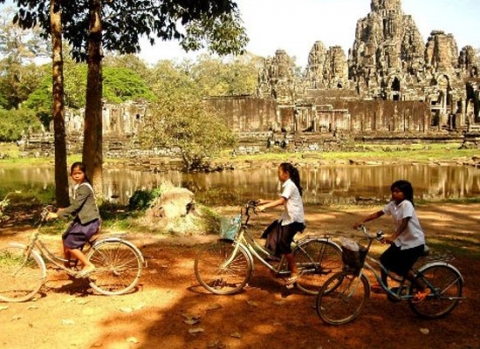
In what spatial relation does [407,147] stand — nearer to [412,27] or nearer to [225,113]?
[225,113]

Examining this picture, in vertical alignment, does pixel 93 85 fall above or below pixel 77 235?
above

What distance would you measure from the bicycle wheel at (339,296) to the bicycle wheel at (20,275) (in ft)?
10.3

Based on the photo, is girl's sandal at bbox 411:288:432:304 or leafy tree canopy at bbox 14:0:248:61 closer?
girl's sandal at bbox 411:288:432:304

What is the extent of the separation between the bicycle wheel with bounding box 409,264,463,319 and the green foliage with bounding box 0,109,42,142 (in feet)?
161

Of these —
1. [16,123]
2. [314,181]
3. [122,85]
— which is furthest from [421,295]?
[122,85]

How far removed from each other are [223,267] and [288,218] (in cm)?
95

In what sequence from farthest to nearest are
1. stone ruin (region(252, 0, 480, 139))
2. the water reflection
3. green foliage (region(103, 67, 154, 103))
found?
green foliage (region(103, 67, 154, 103)), stone ruin (region(252, 0, 480, 139)), the water reflection

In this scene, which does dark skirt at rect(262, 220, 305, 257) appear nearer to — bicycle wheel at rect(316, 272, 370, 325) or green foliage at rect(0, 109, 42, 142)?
bicycle wheel at rect(316, 272, 370, 325)

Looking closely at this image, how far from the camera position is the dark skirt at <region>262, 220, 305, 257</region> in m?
5.62

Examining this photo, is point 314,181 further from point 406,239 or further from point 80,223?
point 80,223

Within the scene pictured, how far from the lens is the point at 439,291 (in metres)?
5.15

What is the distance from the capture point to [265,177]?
27.5 m

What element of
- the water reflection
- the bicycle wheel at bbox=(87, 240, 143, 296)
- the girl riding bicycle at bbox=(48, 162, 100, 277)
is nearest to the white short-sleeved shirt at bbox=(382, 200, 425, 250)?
the bicycle wheel at bbox=(87, 240, 143, 296)

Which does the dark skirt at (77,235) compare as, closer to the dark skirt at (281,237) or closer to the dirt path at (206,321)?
the dirt path at (206,321)
